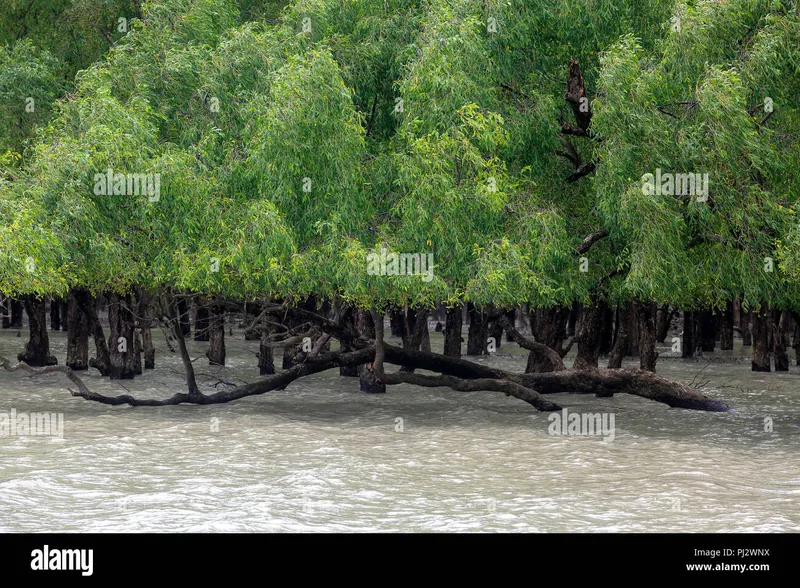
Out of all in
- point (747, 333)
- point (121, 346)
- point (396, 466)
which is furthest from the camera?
point (747, 333)

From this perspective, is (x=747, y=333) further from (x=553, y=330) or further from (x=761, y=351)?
(x=553, y=330)

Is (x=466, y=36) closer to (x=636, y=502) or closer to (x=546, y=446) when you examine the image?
(x=546, y=446)

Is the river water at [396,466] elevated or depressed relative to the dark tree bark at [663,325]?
depressed

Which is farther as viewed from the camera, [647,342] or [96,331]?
[96,331]

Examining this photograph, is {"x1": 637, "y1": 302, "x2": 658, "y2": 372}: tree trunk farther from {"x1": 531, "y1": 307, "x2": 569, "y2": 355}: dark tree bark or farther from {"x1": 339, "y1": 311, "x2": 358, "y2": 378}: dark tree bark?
{"x1": 339, "y1": 311, "x2": 358, "y2": 378}: dark tree bark

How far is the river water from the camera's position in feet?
50.3

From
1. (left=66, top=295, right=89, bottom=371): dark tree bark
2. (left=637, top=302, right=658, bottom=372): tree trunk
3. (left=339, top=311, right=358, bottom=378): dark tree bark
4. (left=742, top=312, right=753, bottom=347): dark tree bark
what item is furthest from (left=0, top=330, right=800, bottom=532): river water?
(left=742, top=312, right=753, bottom=347): dark tree bark

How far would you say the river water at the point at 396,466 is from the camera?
15.3 metres

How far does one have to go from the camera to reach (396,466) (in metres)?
19.5

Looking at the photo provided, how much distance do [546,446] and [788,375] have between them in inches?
701

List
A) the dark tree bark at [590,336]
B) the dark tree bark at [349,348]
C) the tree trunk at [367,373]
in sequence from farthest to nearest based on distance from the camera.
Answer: the tree trunk at [367,373]
the dark tree bark at [349,348]
the dark tree bark at [590,336]

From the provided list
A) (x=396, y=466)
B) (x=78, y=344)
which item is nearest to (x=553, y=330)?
(x=396, y=466)

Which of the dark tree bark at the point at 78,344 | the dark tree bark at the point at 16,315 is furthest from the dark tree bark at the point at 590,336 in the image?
Answer: the dark tree bark at the point at 16,315

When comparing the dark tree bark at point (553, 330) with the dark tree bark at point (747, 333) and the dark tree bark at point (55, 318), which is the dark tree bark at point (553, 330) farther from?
the dark tree bark at point (55, 318)
